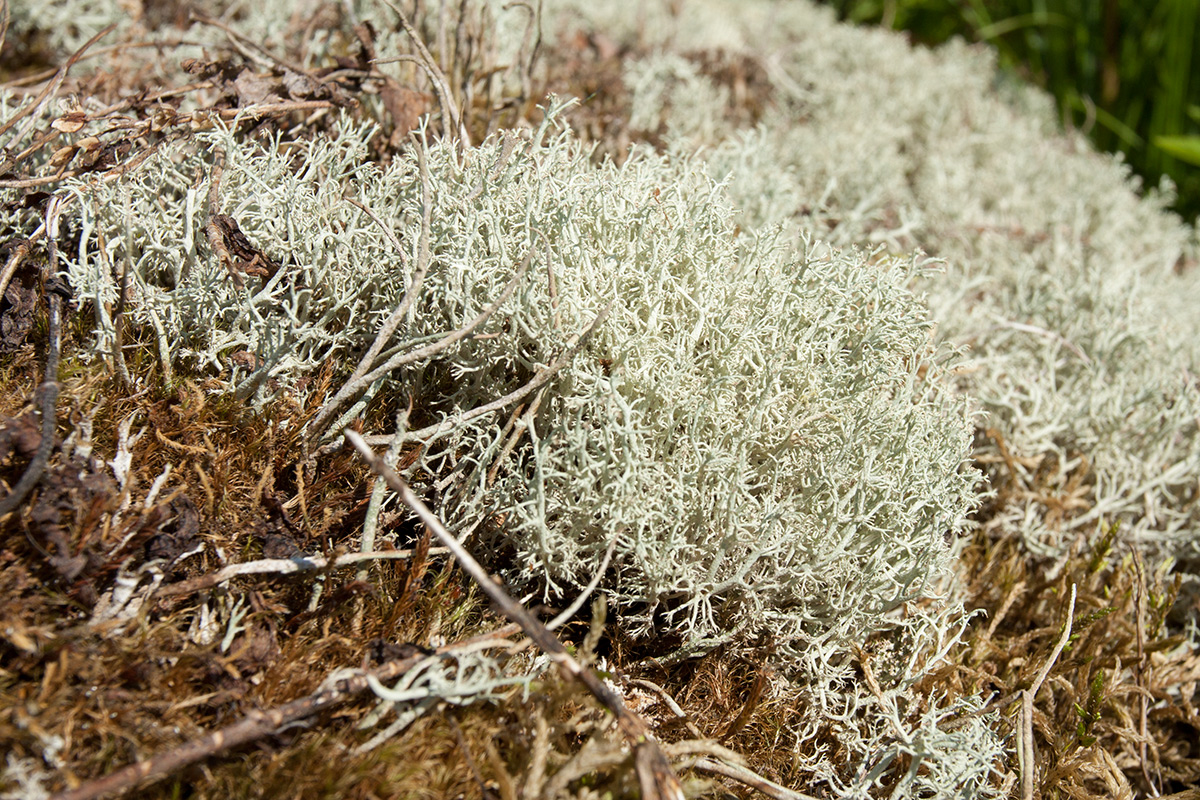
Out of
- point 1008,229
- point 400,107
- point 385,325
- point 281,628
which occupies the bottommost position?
point 281,628

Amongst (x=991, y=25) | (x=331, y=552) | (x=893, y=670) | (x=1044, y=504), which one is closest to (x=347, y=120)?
(x=331, y=552)

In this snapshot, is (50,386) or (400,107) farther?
(400,107)

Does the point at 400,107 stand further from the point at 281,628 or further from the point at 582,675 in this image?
the point at 582,675

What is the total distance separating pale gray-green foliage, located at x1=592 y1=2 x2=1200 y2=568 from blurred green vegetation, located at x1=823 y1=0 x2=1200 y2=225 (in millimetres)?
318

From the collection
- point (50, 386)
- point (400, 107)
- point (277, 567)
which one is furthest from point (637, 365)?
point (400, 107)

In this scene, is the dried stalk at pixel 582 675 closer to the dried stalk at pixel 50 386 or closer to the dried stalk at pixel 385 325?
the dried stalk at pixel 385 325

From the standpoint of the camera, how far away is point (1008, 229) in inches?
119

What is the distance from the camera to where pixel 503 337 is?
5.35ft

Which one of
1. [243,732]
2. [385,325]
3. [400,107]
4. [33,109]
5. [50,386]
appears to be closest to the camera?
[243,732]

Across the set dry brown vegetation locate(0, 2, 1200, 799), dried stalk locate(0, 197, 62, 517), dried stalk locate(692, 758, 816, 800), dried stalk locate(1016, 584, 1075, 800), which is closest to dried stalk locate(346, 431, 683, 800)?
dry brown vegetation locate(0, 2, 1200, 799)

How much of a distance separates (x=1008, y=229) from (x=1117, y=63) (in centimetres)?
248

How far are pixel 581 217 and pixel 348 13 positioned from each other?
1562mm

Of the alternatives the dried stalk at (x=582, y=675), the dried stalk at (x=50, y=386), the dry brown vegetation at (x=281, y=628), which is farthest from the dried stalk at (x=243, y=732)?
the dried stalk at (x=50, y=386)

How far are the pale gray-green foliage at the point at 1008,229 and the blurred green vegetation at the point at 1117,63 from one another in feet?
1.04
